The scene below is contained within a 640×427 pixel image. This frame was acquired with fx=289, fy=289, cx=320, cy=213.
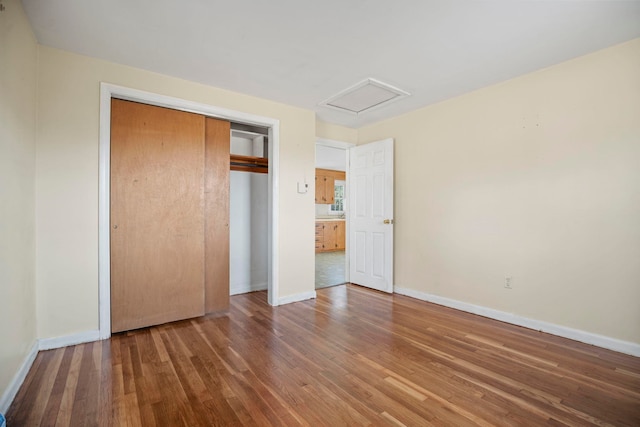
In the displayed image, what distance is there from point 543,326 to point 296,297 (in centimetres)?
261

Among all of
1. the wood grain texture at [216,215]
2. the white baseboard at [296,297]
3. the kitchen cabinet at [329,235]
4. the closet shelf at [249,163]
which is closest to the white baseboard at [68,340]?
the wood grain texture at [216,215]

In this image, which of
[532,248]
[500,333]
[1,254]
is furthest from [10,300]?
[532,248]

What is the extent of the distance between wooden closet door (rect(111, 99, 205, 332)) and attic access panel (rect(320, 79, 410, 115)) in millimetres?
1572

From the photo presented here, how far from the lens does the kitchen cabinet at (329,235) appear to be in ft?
26.7

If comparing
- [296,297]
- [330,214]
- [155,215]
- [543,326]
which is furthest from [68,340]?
[330,214]

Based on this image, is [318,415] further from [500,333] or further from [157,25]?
[157,25]

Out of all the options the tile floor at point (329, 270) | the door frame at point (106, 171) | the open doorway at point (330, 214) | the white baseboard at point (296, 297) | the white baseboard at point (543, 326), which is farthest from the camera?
the open doorway at point (330, 214)

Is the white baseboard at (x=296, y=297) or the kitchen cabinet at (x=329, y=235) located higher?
the kitchen cabinet at (x=329, y=235)

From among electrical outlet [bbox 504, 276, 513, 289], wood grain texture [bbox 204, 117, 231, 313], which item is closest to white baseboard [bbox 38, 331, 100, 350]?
wood grain texture [bbox 204, 117, 231, 313]

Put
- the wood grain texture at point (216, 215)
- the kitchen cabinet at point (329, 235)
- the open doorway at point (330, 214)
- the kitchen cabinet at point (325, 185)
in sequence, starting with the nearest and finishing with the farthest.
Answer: the wood grain texture at point (216, 215), the open doorway at point (330, 214), the kitchen cabinet at point (329, 235), the kitchen cabinet at point (325, 185)

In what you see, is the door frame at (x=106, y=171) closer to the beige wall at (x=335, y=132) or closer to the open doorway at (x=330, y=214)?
the beige wall at (x=335, y=132)

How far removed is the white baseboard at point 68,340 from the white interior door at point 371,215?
3277 mm

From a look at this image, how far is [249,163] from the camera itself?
13.1ft

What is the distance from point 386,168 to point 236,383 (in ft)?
10.6
